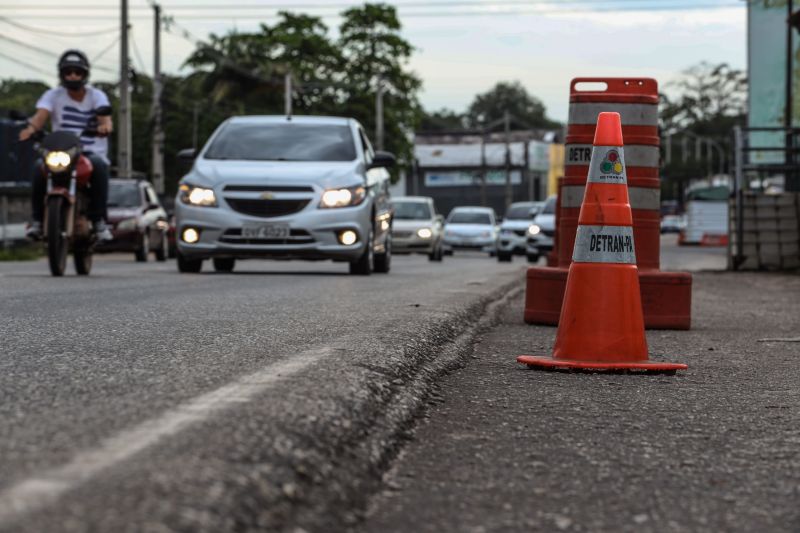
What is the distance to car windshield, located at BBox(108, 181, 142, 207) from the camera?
82.2 ft

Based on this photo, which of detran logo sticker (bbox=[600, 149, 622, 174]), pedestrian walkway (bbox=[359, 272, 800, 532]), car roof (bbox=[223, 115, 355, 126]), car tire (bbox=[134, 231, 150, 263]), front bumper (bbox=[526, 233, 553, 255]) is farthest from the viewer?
front bumper (bbox=[526, 233, 553, 255])

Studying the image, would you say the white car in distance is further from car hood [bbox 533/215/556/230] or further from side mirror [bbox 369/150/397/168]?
side mirror [bbox 369/150/397/168]

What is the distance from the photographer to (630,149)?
8.57m

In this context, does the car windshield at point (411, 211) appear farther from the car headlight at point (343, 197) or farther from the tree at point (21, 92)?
the tree at point (21, 92)

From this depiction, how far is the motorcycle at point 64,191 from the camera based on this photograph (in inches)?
470

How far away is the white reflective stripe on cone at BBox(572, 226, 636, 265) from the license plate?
7.51 meters

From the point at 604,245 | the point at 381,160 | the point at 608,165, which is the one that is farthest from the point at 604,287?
the point at 381,160

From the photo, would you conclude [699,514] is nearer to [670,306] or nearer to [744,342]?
[744,342]

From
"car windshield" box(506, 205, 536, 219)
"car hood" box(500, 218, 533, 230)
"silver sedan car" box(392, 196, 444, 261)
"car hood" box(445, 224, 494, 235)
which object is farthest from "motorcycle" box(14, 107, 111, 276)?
"car hood" box(445, 224, 494, 235)

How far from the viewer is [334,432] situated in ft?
11.6

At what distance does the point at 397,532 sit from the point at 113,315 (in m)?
4.57

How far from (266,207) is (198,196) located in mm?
667

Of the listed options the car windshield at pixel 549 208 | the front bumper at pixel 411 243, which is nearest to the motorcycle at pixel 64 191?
the front bumper at pixel 411 243

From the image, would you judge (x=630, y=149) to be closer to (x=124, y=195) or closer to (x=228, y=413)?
(x=228, y=413)
